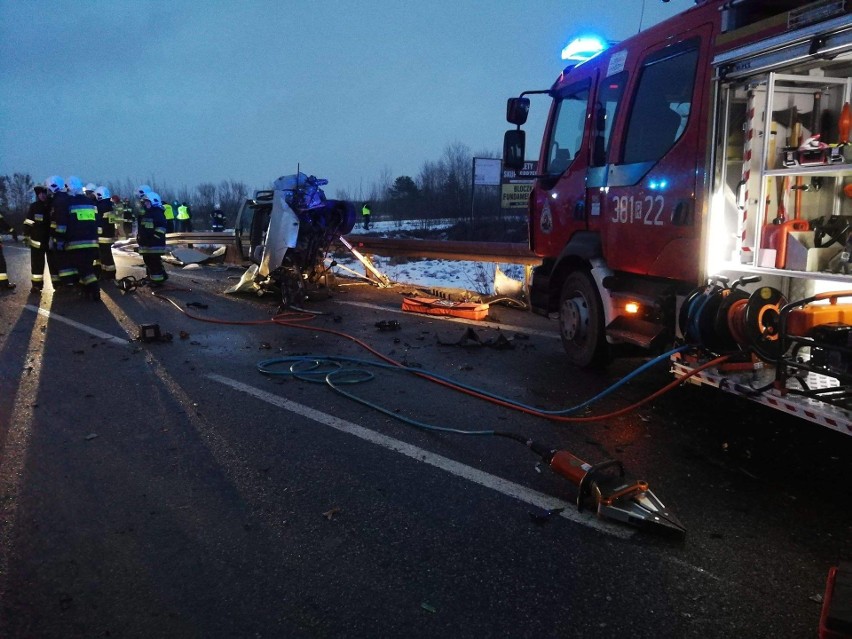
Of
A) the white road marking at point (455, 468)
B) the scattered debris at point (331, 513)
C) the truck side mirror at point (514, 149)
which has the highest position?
the truck side mirror at point (514, 149)

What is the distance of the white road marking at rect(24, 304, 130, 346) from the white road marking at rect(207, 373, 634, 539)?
3.10 meters

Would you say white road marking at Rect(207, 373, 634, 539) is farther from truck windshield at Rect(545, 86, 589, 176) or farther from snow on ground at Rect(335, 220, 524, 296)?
snow on ground at Rect(335, 220, 524, 296)

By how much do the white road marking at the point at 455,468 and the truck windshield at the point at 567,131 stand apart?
3545 mm

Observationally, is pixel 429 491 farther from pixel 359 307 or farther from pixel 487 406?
pixel 359 307

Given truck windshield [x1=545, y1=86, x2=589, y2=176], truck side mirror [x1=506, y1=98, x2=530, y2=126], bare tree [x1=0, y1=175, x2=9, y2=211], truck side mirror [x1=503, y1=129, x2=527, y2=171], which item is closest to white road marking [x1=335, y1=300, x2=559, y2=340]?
truck windshield [x1=545, y1=86, x2=589, y2=176]

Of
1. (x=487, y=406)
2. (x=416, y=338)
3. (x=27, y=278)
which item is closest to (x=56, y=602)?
(x=487, y=406)

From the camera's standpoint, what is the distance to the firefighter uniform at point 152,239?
11961 mm

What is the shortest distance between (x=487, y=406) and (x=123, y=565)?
2.85 m

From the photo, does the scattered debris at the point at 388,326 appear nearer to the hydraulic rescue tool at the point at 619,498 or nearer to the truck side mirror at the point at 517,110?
the truck side mirror at the point at 517,110

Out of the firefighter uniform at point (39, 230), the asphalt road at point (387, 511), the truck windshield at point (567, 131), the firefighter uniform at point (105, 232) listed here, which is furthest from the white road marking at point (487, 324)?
the firefighter uniform at point (105, 232)

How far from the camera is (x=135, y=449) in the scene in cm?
407

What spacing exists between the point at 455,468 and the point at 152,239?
10.2 meters

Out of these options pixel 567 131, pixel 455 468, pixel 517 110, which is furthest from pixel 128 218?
pixel 455 468

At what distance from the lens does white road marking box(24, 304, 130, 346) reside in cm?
745
